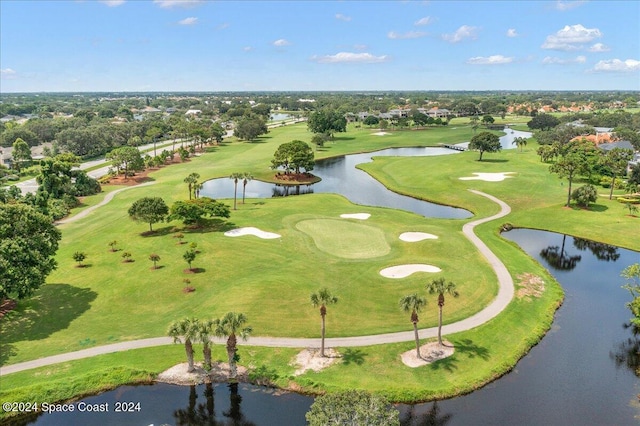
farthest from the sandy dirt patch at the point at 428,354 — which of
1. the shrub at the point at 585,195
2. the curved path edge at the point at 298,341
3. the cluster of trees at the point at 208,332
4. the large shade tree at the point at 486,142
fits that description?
the large shade tree at the point at 486,142

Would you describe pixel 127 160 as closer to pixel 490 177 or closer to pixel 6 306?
pixel 6 306

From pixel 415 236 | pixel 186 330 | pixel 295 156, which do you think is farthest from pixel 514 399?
pixel 295 156

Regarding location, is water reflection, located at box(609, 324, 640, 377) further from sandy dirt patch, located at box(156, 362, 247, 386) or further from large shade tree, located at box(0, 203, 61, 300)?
large shade tree, located at box(0, 203, 61, 300)

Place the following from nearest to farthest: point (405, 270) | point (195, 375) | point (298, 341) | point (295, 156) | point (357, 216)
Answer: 1. point (195, 375)
2. point (298, 341)
3. point (405, 270)
4. point (357, 216)
5. point (295, 156)

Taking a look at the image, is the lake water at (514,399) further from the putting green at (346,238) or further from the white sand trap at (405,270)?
the putting green at (346,238)

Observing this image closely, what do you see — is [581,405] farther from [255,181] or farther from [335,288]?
[255,181]

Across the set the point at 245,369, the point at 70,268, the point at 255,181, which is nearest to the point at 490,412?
the point at 245,369

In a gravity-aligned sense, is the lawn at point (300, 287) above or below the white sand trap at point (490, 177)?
below
